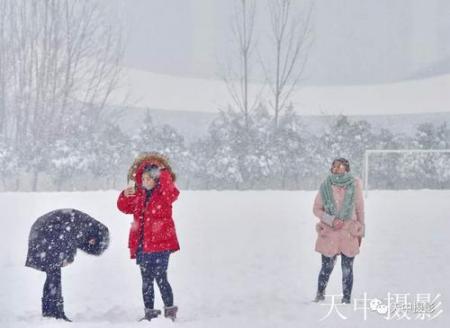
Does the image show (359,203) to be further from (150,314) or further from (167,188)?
(150,314)

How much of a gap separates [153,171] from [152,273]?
24.4 inches

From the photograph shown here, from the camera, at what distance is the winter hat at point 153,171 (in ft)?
12.7

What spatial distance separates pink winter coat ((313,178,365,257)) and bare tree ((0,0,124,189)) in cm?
527

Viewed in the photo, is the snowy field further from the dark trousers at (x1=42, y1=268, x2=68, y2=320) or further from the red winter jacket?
the red winter jacket

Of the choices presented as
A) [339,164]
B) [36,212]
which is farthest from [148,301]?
[36,212]

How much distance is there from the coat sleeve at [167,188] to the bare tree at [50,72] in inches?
205

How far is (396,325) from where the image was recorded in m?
3.60

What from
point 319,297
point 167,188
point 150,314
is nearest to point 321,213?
point 319,297

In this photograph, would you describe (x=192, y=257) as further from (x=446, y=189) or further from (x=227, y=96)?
(x=446, y=189)

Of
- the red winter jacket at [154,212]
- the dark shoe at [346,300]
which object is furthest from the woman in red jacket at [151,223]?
the dark shoe at [346,300]

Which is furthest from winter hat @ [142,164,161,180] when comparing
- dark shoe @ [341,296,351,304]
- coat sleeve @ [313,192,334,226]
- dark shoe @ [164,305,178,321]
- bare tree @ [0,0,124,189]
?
bare tree @ [0,0,124,189]

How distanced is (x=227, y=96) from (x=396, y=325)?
555 cm

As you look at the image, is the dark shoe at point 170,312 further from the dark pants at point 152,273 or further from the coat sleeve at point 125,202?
the coat sleeve at point 125,202

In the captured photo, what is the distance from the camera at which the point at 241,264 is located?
5.54 metres
